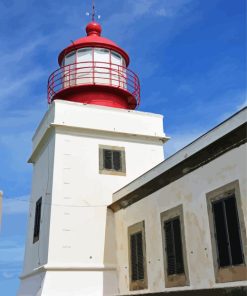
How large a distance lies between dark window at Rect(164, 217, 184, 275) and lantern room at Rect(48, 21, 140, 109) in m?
6.74

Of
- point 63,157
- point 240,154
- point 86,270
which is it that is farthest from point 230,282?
point 63,157

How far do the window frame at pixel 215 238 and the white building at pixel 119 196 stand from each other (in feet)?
0.06

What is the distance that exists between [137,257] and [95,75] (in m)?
7.36

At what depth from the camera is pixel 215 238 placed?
8.27m

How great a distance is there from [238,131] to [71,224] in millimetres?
6528

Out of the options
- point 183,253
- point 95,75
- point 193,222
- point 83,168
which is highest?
point 95,75

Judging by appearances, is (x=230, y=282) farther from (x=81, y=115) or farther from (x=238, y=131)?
(x=81, y=115)

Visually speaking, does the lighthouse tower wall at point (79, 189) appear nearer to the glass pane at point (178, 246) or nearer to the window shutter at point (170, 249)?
the window shutter at point (170, 249)

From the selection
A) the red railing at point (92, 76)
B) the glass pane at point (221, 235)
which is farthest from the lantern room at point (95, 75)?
the glass pane at point (221, 235)

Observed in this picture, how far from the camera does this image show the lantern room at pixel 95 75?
15.5 metres

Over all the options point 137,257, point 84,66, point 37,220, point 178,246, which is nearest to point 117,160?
point 37,220

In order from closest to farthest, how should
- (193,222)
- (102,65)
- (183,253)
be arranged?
1. (193,222)
2. (183,253)
3. (102,65)

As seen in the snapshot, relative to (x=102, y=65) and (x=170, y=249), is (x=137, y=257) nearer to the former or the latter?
(x=170, y=249)

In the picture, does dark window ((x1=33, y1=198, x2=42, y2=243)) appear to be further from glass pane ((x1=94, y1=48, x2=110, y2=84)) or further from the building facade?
glass pane ((x1=94, y1=48, x2=110, y2=84))
